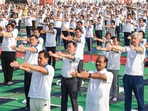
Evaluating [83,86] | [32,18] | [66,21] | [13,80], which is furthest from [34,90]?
[32,18]

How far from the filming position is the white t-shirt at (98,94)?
24.1 ft

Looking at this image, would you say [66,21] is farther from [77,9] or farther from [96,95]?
[96,95]

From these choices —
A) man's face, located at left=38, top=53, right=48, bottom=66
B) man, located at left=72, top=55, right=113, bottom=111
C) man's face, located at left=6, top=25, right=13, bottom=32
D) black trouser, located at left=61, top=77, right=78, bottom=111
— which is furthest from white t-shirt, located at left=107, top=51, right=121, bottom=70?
man, located at left=72, top=55, right=113, bottom=111

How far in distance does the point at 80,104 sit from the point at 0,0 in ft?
107

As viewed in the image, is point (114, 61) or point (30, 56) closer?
point (30, 56)

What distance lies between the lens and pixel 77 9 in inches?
1199

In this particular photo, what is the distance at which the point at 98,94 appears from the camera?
7.36m

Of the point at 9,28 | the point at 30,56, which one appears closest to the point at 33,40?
the point at 30,56

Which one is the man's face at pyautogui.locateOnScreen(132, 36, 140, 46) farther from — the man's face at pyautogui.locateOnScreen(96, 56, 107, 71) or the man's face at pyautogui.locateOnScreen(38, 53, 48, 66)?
the man's face at pyautogui.locateOnScreen(38, 53, 48, 66)

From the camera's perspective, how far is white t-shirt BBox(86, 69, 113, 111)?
24.1 feet

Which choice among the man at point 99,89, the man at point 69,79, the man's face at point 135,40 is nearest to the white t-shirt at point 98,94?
the man at point 99,89

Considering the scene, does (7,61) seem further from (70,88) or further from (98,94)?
(98,94)

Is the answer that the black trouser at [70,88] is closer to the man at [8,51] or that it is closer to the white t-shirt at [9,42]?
the man at [8,51]

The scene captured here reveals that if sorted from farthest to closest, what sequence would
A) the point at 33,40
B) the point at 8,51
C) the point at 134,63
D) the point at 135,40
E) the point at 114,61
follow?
the point at 8,51
the point at 114,61
the point at 33,40
the point at 134,63
the point at 135,40
